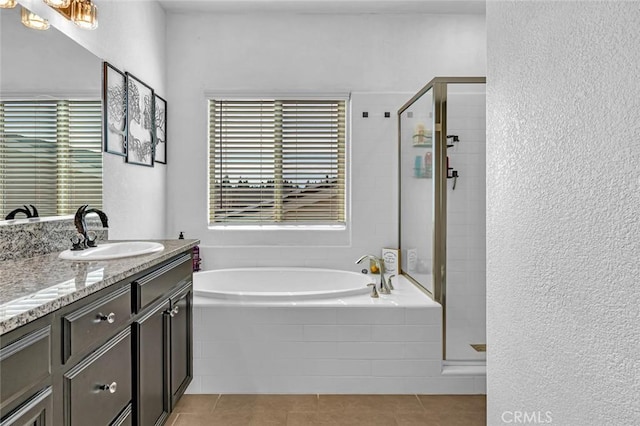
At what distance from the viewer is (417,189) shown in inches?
117

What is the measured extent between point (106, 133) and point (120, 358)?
5.01 feet

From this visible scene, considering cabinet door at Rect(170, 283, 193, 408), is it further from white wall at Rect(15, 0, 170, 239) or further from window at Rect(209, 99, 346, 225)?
window at Rect(209, 99, 346, 225)

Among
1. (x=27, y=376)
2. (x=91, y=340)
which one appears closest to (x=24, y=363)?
(x=27, y=376)

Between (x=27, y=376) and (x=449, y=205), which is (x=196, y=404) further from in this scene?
(x=449, y=205)

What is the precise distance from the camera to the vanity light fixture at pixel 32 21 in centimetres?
162

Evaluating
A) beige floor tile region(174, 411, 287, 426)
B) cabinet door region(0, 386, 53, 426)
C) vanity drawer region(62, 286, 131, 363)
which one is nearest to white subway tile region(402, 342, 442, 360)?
beige floor tile region(174, 411, 287, 426)

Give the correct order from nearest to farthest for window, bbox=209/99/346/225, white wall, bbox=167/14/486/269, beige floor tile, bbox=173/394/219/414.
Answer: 1. beige floor tile, bbox=173/394/219/414
2. white wall, bbox=167/14/486/269
3. window, bbox=209/99/346/225

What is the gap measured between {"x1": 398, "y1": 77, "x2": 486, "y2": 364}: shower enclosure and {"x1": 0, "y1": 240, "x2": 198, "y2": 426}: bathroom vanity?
1.69 metres

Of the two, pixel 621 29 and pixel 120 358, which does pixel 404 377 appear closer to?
pixel 120 358

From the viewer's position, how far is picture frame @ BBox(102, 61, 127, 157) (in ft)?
7.61

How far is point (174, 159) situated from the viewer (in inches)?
136

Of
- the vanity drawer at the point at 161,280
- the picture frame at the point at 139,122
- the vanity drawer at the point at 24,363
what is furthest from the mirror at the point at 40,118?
the vanity drawer at the point at 24,363

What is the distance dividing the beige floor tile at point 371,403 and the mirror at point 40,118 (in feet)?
5.81

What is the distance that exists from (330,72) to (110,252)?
2.38 meters
